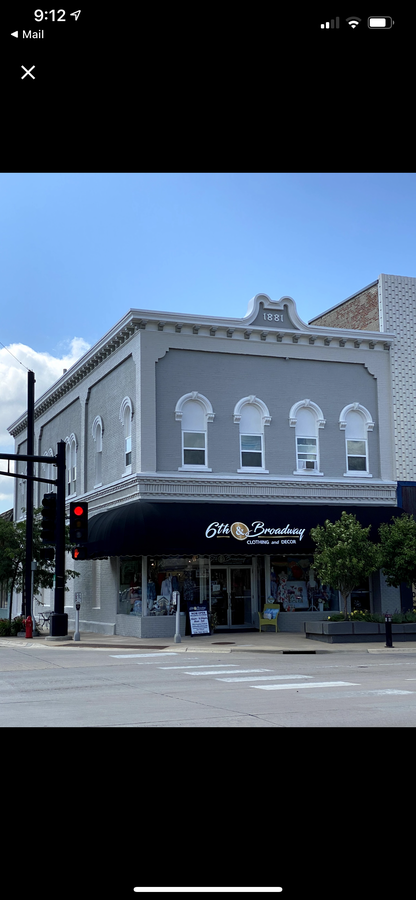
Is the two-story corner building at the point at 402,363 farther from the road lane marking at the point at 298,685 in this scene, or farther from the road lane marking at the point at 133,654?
the road lane marking at the point at 298,685

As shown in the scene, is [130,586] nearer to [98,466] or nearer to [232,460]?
[232,460]

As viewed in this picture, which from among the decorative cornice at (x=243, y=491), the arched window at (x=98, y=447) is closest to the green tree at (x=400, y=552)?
the decorative cornice at (x=243, y=491)

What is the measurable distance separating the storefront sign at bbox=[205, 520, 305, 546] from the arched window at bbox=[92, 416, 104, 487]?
7542 mm

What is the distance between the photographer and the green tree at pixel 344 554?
25062mm

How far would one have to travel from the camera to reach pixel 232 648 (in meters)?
23.3

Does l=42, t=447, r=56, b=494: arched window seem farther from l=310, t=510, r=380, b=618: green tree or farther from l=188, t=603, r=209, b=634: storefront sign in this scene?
l=310, t=510, r=380, b=618: green tree

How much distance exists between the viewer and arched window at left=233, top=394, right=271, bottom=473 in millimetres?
29656

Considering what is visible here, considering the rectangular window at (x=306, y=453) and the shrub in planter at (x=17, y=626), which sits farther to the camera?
the shrub in planter at (x=17, y=626)

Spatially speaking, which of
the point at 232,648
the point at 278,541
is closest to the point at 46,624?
the point at 278,541

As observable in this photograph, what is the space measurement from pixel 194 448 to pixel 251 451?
2.20 metres

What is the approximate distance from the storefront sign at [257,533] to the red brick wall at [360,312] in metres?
9.34
